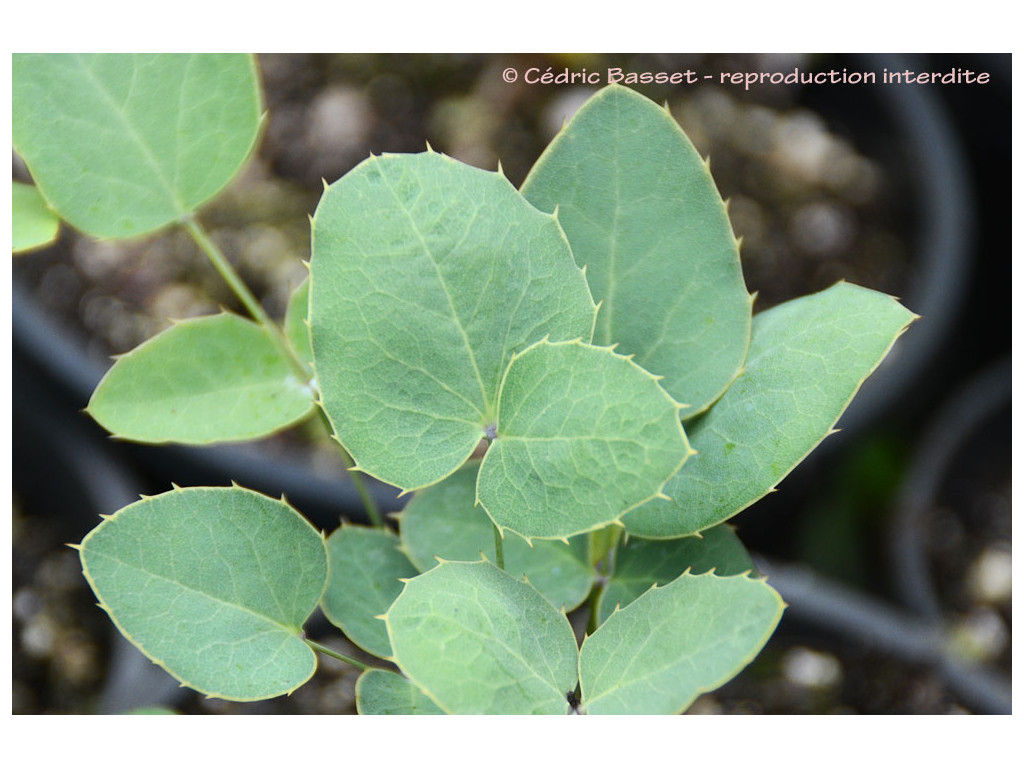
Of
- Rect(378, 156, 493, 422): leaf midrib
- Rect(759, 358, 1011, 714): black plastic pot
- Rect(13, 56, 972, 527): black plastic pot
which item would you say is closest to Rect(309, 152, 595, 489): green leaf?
Rect(378, 156, 493, 422): leaf midrib

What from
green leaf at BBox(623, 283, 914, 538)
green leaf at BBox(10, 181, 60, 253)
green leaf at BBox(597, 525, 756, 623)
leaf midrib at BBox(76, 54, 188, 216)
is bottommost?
green leaf at BBox(597, 525, 756, 623)

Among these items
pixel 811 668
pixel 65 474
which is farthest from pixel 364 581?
pixel 65 474

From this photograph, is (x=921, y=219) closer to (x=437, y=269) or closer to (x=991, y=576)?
(x=991, y=576)

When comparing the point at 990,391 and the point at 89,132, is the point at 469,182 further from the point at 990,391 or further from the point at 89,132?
the point at 990,391

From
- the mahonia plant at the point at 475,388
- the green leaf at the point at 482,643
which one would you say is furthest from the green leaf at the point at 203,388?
the green leaf at the point at 482,643

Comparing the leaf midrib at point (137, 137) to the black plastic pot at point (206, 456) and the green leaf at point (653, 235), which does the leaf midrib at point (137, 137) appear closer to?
the green leaf at point (653, 235)

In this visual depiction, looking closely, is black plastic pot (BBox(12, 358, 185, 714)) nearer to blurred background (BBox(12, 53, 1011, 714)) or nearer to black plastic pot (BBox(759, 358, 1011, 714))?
blurred background (BBox(12, 53, 1011, 714))

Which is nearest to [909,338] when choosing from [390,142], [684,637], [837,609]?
[837,609]
